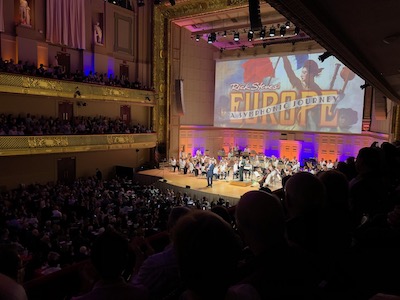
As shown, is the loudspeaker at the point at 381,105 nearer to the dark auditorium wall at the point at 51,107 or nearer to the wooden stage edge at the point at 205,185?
the wooden stage edge at the point at 205,185

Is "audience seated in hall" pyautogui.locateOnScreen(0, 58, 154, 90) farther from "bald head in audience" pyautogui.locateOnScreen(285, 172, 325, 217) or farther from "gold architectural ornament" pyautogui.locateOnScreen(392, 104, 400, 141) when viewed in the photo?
"bald head in audience" pyautogui.locateOnScreen(285, 172, 325, 217)

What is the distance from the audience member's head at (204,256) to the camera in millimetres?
1295

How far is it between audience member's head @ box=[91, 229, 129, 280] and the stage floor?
514 inches

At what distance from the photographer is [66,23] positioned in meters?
17.3

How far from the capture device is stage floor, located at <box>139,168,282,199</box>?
52.7ft

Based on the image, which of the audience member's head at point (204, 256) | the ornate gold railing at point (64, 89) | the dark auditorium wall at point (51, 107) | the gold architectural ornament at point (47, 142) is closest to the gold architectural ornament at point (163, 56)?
the dark auditorium wall at point (51, 107)

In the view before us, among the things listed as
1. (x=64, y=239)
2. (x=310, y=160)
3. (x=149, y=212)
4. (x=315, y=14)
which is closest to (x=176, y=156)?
(x=310, y=160)

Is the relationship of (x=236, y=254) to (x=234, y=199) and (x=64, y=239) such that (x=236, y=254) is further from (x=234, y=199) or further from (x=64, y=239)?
(x=234, y=199)

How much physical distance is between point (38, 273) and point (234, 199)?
10.0 metres

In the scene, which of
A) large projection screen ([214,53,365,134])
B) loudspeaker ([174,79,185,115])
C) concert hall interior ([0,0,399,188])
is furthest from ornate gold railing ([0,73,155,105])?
large projection screen ([214,53,365,134])

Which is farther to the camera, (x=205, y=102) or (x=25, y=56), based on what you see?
(x=205, y=102)

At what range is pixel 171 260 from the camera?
7.59ft

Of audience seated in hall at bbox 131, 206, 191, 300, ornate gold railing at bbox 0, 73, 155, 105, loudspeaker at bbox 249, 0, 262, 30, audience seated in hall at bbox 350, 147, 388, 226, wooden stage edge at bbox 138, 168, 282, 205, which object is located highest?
loudspeaker at bbox 249, 0, 262, 30

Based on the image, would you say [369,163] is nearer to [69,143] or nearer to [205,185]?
[205,185]
